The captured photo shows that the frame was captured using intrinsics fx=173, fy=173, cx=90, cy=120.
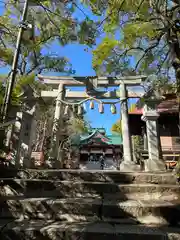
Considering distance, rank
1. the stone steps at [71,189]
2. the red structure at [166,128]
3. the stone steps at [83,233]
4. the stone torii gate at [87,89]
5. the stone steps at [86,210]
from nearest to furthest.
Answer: the stone steps at [83,233] → the stone steps at [86,210] → the stone steps at [71,189] → the stone torii gate at [87,89] → the red structure at [166,128]

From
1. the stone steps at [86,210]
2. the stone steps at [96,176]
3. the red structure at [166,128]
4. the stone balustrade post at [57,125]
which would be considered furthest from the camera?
the red structure at [166,128]

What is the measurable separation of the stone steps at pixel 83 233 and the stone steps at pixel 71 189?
1189mm

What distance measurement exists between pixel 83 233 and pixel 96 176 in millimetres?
2131

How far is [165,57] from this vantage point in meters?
7.65

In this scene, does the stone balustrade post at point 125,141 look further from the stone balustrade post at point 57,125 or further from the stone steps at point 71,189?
the stone balustrade post at point 57,125

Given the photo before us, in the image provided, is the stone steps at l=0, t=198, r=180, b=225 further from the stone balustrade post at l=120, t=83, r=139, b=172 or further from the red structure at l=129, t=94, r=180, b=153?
the red structure at l=129, t=94, r=180, b=153

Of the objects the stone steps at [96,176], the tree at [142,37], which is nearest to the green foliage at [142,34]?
the tree at [142,37]

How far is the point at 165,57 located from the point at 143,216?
22.5 ft

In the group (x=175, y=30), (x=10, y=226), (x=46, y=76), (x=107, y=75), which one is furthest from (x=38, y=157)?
(x=175, y=30)

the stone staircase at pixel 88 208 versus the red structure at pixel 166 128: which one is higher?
the red structure at pixel 166 128

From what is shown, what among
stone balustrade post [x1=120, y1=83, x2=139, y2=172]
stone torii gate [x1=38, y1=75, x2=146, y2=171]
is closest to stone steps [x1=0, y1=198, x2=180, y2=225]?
stone balustrade post [x1=120, y1=83, x2=139, y2=172]

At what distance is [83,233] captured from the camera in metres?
2.45

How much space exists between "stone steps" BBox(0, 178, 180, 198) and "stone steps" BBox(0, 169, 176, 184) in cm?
→ 49

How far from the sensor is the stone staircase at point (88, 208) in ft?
8.10
